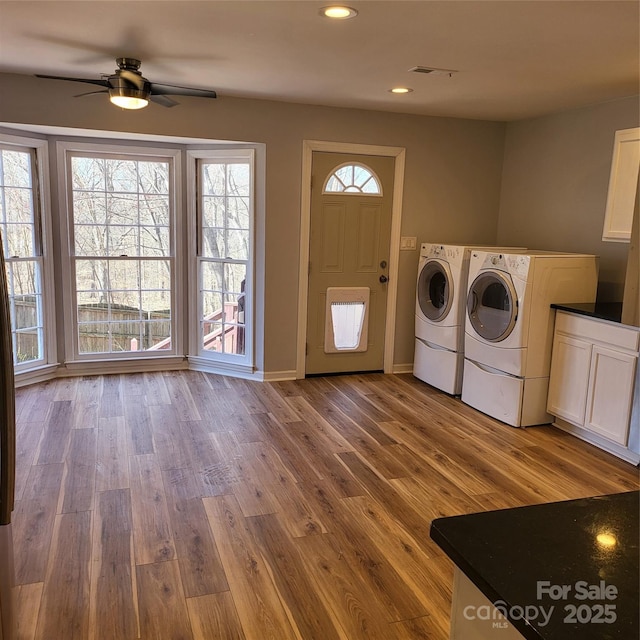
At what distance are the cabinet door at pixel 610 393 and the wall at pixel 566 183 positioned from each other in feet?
3.01

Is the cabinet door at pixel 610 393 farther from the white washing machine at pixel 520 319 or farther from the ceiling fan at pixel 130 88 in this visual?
the ceiling fan at pixel 130 88

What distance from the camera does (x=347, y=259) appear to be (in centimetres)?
513

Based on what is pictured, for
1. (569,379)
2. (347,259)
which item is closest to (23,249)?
(347,259)

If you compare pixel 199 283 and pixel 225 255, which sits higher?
pixel 225 255

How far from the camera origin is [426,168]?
522cm

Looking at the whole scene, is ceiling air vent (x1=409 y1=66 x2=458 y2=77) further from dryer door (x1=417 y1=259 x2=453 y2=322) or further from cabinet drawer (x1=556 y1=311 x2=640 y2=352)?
cabinet drawer (x1=556 y1=311 x2=640 y2=352)

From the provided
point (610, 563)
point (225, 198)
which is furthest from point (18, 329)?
point (610, 563)

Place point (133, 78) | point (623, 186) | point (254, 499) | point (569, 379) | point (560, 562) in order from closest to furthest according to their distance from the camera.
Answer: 1. point (560, 562)
2. point (254, 499)
3. point (133, 78)
4. point (623, 186)
5. point (569, 379)

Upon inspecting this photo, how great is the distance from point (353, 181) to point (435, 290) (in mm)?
1227

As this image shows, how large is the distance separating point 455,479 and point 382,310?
7.68ft

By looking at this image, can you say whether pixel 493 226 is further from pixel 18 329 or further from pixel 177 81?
pixel 18 329

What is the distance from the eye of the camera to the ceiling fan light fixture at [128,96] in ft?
10.8

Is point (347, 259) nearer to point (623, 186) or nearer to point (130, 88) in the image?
point (623, 186)

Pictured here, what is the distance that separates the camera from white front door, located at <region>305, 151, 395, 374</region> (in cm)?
499
